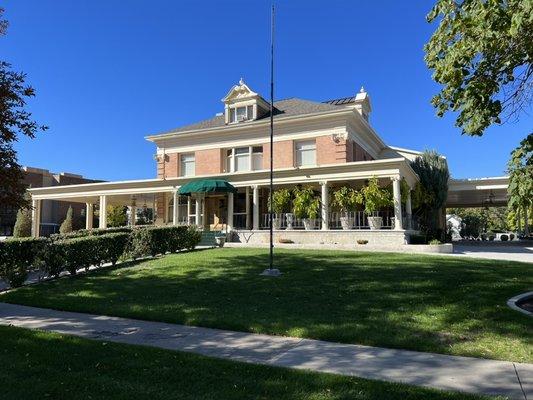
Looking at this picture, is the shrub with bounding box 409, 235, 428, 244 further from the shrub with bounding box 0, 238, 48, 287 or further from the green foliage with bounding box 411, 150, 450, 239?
the shrub with bounding box 0, 238, 48, 287

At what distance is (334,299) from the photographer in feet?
31.1

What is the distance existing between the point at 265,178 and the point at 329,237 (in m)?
5.34

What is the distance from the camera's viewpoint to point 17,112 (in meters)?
9.36

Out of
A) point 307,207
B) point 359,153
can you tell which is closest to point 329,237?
point 307,207

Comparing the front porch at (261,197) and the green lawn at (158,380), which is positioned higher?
the front porch at (261,197)

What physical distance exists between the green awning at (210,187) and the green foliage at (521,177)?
64.5 ft

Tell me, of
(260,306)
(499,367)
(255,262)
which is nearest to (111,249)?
(255,262)

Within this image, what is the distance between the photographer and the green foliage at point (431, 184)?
1201 inches

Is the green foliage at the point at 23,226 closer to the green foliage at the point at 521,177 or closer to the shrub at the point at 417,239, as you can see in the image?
the shrub at the point at 417,239

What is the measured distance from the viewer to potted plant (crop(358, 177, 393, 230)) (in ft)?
75.8

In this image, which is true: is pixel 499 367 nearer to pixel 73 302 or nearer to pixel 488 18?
pixel 488 18

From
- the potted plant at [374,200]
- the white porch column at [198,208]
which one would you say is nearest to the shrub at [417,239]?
the potted plant at [374,200]

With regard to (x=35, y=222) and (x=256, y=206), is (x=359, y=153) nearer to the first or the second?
(x=256, y=206)

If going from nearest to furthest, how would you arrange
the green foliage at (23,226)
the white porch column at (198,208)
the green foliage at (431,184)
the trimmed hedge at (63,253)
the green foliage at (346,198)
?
the trimmed hedge at (63,253) < the green foliage at (346,198) < the white porch column at (198,208) < the green foliage at (431,184) < the green foliage at (23,226)
